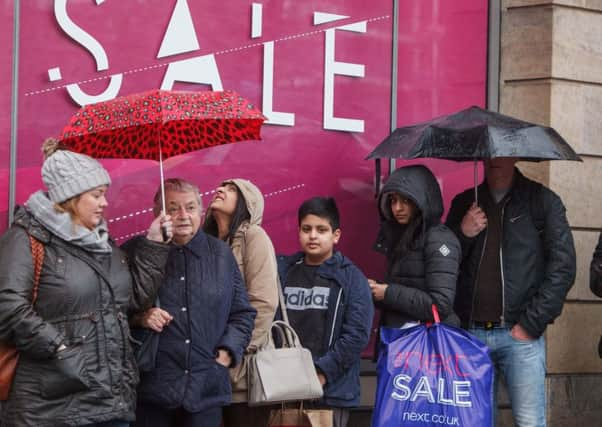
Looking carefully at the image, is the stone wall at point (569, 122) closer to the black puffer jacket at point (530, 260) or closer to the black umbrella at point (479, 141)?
the black puffer jacket at point (530, 260)

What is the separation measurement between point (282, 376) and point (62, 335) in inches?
55.6

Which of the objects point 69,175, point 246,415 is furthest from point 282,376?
point 69,175

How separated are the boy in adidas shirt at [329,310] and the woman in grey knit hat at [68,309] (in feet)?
4.31

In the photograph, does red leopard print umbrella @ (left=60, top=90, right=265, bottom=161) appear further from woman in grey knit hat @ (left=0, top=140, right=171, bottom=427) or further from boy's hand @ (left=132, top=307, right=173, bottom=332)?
boy's hand @ (left=132, top=307, right=173, bottom=332)

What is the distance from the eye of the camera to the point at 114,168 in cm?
749

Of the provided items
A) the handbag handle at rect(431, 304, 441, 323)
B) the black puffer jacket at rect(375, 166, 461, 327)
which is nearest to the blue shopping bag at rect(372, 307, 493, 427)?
the handbag handle at rect(431, 304, 441, 323)

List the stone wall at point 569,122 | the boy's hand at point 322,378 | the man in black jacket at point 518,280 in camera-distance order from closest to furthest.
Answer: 1. the boy's hand at point 322,378
2. the man in black jacket at point 518,280
3. the stone wall at point 569,122

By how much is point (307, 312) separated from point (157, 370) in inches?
43.6

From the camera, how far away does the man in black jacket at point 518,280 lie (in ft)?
23.7

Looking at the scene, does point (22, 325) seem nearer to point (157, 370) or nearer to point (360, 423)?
point (157, 370)

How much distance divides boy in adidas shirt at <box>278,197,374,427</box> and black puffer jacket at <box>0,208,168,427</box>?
4.56 feet

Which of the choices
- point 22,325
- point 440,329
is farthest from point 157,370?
point 440,329

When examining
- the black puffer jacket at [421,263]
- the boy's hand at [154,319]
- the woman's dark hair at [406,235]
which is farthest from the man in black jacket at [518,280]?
the boy's hand at [154,319]

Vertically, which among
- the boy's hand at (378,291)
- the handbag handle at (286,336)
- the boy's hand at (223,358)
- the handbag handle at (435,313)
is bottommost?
the boy's hand at (223,358)
